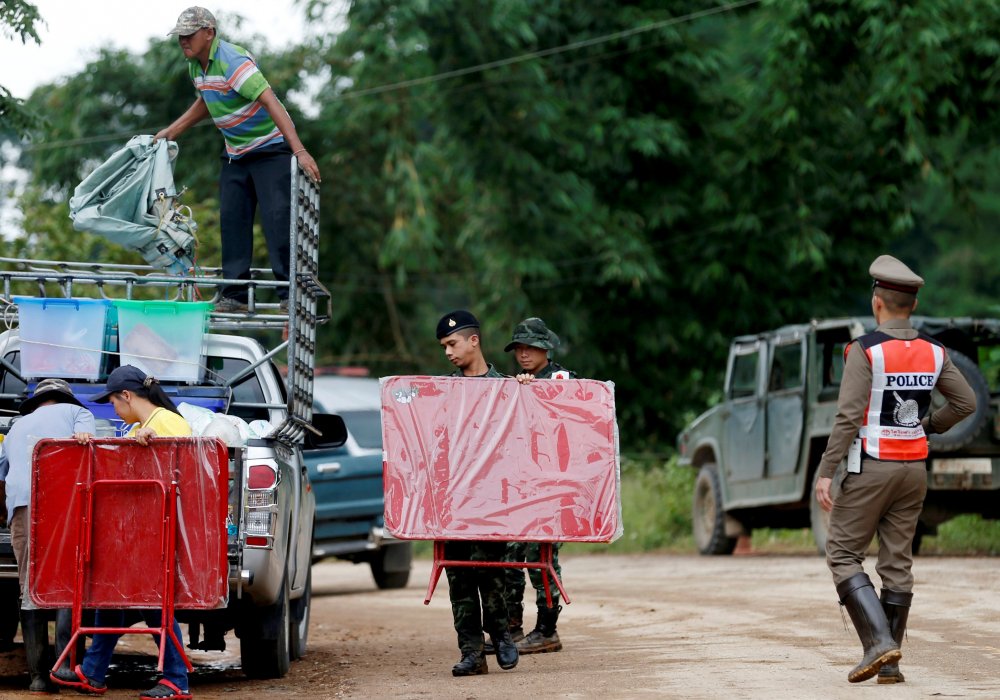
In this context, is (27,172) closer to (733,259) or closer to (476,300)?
(476,300)

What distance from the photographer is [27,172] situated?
36.4 m

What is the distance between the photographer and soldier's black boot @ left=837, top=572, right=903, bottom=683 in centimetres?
776

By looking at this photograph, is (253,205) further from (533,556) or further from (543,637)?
(543,637)

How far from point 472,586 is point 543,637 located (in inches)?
47.1

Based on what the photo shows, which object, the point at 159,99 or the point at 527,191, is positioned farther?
the point at 159,99

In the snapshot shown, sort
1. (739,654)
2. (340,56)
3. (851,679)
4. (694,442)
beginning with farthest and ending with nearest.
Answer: (340,56) < (694,442) < (739,654) < (851,679)

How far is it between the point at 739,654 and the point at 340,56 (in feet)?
70.3

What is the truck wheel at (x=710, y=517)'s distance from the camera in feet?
65.0

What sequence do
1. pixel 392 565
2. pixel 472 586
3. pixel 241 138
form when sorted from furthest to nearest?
pixel 392 565 < pixel 241 138 < pixel 472 586

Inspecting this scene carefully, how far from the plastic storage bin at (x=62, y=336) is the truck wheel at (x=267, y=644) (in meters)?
1.64

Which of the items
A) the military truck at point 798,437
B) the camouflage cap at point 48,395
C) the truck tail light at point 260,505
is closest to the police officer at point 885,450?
the truck tail light at point 260,505

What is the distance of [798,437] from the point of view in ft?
57.7

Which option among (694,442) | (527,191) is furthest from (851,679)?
(527,191)

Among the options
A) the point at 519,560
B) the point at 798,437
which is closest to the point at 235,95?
the point at 519,560
